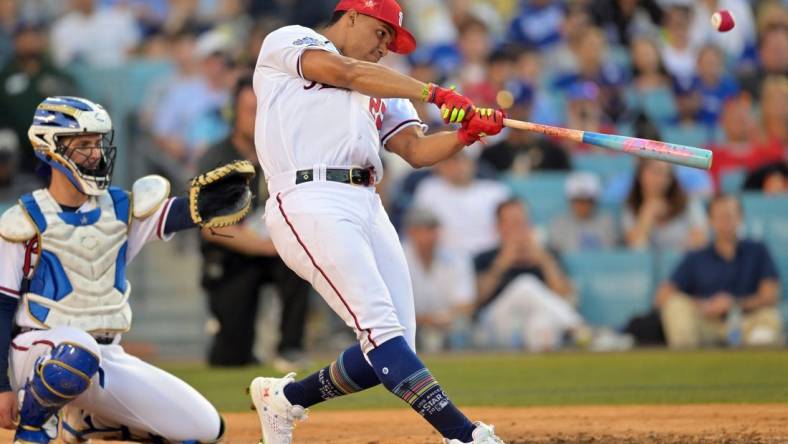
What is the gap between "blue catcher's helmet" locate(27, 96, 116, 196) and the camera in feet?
17.4

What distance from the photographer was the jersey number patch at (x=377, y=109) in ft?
17.0

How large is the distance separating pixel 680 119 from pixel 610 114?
719mm

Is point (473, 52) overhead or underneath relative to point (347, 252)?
overhead

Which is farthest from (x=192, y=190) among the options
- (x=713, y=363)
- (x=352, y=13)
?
(x=713, y=363)

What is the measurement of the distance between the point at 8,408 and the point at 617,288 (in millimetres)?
6616

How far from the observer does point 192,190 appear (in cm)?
549

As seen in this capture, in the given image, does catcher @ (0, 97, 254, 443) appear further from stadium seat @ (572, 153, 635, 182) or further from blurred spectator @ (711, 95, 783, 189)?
blurred spectator @ (711, 95, 783, 189)

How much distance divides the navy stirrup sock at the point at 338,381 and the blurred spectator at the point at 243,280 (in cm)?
418

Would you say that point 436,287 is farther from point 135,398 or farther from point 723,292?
point 135,398

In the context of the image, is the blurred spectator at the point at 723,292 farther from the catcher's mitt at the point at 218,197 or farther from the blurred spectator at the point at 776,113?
the catcher's mitt at the point at 218,197

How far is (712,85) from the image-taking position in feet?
41.8

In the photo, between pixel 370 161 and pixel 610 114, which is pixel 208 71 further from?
pixel 370 161

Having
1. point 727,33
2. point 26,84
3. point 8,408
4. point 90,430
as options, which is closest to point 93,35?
point 26,84

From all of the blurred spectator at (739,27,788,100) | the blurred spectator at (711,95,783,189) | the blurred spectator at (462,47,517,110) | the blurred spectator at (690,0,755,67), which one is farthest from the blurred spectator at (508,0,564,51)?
the blurred spectator at (711,95,783,189)
